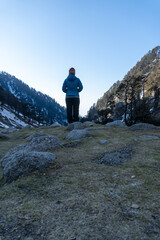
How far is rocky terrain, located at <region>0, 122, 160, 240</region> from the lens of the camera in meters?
1.50

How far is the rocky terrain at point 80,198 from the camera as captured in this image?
4.92 feet

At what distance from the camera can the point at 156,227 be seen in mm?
1535

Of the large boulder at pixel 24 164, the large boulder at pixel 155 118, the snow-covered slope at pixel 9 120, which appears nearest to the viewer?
the large boulder at pixel 24 164

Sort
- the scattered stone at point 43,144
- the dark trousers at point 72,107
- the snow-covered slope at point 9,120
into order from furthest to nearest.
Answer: the snow-covered slope at point 9,120 → the dark trousers at point 72,107 → the scattered stone at point 43,144

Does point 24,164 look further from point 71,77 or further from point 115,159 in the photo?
point 71,77

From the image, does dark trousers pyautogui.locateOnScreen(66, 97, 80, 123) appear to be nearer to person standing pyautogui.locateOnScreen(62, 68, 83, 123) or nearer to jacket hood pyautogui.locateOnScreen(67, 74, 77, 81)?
person standing pyautogui.locateOnScreen(62, 68, 83, 123)

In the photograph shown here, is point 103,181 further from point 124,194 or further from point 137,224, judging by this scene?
point 137,224

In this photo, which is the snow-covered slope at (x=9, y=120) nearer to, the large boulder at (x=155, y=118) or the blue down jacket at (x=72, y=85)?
the blue down jacket at (x=72, y=85)

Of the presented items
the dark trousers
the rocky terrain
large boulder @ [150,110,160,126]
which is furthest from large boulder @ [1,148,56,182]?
large boulder @ [150,110,160,126]

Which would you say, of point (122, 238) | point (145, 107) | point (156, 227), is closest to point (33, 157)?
point (122, 238)

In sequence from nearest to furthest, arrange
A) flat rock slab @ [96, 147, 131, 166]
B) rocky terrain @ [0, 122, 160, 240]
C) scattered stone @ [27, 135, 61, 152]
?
rocky terrain @ [0, 122, 160, 240] < flat rock slab @ [96, 147, 131, 166] < scattered stone @ [27, 135, 61, 152]

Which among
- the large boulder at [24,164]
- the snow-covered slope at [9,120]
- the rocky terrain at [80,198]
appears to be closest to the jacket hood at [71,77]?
the rocky terrain at [80,198]

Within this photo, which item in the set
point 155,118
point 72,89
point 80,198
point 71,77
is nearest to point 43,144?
point 80,198

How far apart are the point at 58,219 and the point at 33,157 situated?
1.81 m
